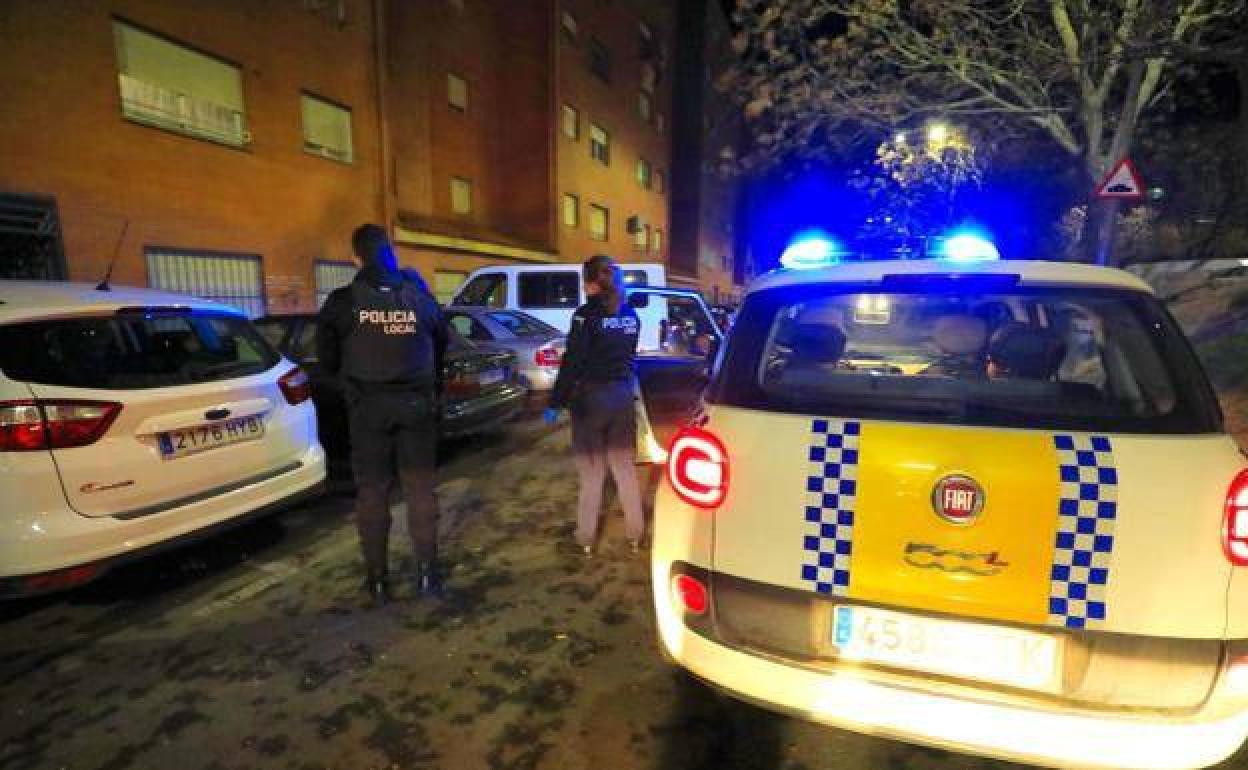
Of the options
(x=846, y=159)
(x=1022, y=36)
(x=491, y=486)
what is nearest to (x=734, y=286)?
(x=846, y=159)

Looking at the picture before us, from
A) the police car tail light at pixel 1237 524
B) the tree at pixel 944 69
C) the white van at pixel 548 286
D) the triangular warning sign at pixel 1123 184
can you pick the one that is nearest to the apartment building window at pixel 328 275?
the white van at pixel 548 286

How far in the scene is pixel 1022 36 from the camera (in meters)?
8.30

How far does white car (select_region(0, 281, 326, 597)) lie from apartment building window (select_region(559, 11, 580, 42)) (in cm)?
2193

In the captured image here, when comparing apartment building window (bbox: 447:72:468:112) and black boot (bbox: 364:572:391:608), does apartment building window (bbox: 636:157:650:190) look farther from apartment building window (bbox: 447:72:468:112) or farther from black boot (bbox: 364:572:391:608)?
black boot (bbox: 364:572:391:608)

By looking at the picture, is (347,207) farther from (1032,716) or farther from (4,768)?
(1032,716)

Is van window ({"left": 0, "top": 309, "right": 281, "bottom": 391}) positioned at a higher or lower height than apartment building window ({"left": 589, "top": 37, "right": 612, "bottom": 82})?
lower

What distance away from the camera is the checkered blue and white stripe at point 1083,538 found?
1616 millimetres

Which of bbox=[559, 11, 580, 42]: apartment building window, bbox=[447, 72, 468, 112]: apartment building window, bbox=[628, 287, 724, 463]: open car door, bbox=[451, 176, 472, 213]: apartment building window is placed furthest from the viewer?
bbox=[559, 11, 580, 42]: apartment building window

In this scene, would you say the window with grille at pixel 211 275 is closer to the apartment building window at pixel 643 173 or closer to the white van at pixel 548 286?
the white van at pixel 548 286

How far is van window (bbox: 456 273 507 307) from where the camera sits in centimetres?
980

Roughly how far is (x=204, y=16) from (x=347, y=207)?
399cm

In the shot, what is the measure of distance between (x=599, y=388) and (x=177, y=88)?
1131 cm

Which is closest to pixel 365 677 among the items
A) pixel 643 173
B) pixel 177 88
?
pixel 177 88

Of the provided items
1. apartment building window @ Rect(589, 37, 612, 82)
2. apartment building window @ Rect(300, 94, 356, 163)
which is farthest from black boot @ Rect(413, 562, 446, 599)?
apartment building window @ Rect(589, 37, 612, 82)
